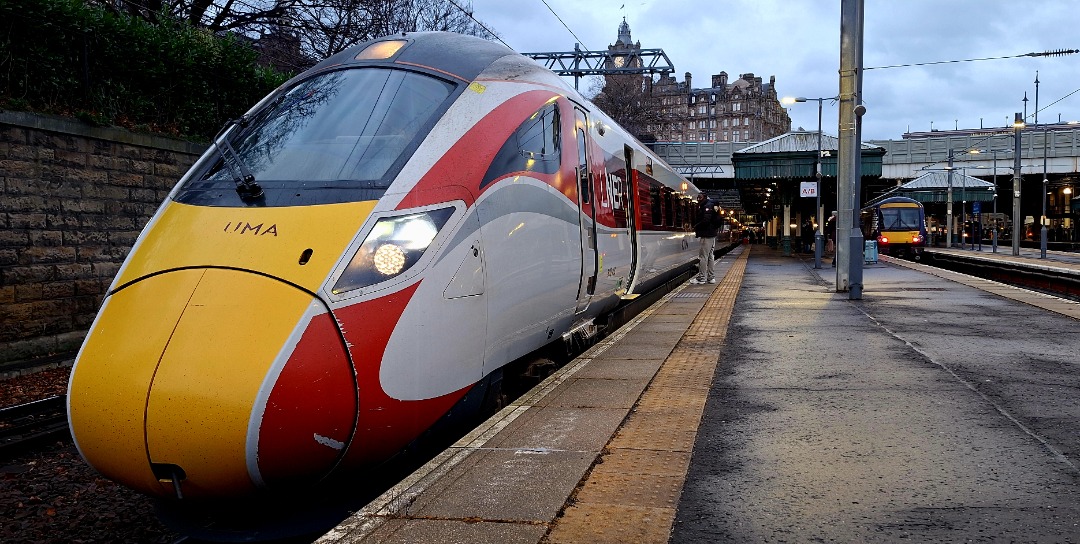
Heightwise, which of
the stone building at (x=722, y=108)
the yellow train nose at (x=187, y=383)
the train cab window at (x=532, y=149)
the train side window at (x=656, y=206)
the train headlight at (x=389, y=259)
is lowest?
the yellow train nose at (x=187, y=383)

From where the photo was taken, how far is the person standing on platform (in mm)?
17078

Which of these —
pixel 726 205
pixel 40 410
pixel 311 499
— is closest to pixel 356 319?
pixel 311 499

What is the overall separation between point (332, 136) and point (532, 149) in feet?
4.92

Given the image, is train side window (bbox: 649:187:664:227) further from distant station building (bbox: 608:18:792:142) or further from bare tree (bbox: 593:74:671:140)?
distant station building (bbox: 608:18:792:142)

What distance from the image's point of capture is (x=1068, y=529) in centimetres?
331

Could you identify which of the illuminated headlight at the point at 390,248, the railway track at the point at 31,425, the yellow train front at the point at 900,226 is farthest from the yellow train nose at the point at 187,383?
the yellow train front at the point at 900,226

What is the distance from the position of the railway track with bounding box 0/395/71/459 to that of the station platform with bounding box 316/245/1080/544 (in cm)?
377

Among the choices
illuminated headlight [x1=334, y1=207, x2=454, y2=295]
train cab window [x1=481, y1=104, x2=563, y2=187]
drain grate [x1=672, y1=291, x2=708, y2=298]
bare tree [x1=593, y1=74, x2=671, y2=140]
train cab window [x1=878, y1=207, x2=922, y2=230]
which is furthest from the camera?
bare tree [x1=593, y1=74, x2=671, y2=140]

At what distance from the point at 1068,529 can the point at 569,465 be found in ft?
6.86

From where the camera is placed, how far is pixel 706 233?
17.4m

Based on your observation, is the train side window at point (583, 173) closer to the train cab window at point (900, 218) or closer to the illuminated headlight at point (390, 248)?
the illuminated headlight at point (390, 248)

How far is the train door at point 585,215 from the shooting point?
703 cm

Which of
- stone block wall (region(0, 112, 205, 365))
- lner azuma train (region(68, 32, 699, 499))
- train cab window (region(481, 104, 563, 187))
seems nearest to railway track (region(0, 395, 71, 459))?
stone block wall (region(0, 112, 205, 365))

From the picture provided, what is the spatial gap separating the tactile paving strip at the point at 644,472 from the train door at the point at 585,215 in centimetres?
97
